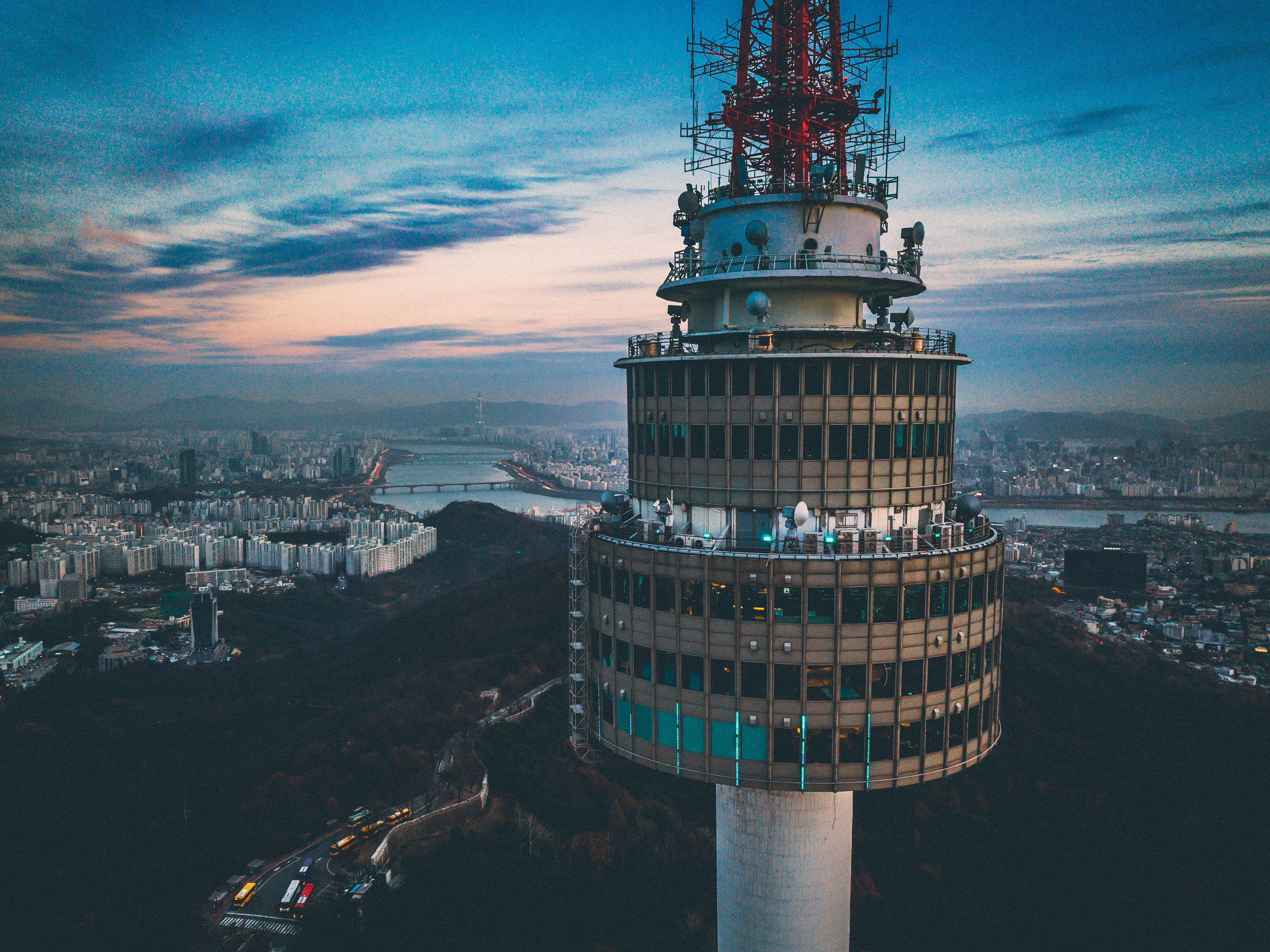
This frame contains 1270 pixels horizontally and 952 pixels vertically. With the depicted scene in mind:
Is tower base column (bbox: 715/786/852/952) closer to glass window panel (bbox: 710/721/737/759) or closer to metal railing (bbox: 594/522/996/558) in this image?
glass window panel (bbox: 710/721/737/759)

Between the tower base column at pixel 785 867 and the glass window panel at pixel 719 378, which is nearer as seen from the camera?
the glass window panel at pixel 719 378

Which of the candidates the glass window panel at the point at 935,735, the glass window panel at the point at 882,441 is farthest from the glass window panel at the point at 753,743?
the glass window panel at the point at 882,441

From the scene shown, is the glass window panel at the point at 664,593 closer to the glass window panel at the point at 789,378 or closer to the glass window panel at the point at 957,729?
the glass window panel at the point at 789,378

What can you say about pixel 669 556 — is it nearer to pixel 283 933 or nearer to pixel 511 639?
pixel 283 933

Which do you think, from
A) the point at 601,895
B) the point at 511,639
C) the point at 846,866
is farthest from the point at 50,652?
the point at 846,866

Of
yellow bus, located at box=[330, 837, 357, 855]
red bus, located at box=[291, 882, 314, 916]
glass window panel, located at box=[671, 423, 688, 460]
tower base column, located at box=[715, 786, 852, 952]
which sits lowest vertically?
red bus, located at box=[291, 882, 314, 916]

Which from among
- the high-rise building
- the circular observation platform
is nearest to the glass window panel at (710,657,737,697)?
the circular observation platform

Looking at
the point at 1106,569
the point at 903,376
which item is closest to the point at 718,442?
the point at 903,376
